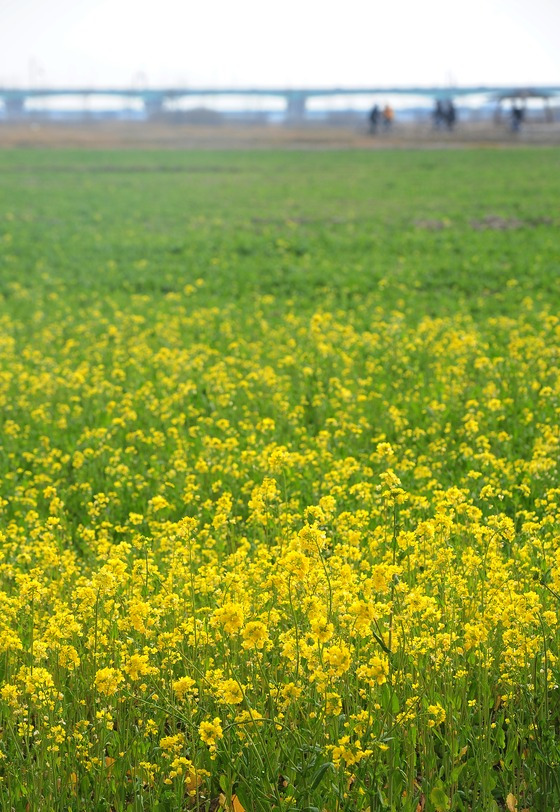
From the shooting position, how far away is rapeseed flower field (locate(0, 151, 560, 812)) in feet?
12.3

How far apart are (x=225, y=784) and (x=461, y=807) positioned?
0.97m

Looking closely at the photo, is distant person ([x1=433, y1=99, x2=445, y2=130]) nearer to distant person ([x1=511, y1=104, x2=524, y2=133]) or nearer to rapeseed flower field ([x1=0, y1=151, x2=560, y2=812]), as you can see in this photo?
distant person ([x1=511, y1=104, x2=524, y2=133])

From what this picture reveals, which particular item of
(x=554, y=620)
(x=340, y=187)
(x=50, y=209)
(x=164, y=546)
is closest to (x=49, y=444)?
(x=164, y=546)

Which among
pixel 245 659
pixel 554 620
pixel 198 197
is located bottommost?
pixel 245 659

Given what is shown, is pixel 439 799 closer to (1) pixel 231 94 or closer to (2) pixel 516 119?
(2) pixel 516 119

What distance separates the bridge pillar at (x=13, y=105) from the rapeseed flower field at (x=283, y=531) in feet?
544

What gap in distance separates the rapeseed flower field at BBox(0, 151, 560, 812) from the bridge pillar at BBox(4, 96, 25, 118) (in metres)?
166

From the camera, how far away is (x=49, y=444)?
29.5 ft

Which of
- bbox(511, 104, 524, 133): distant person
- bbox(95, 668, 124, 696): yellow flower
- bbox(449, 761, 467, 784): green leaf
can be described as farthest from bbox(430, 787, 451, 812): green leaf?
bbox(511, 104, 524, 133): distant person

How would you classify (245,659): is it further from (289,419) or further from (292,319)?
(292,319)

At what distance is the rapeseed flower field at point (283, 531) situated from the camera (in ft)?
12.3

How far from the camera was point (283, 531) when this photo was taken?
5773mm

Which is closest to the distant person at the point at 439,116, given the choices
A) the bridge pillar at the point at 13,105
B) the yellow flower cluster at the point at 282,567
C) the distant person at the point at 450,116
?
the distant person at the point at 450,116

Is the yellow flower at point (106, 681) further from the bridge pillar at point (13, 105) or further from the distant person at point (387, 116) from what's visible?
the bridge pillar at point (13, 105)
